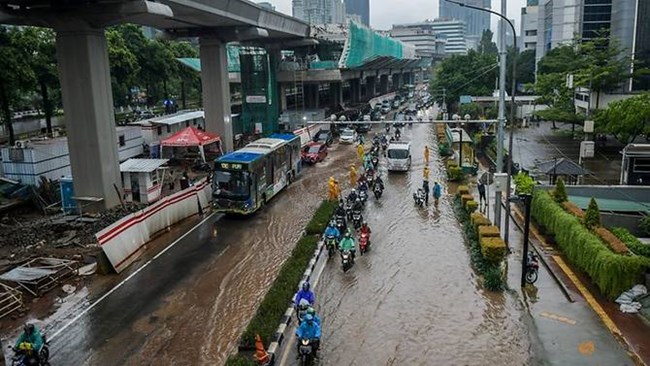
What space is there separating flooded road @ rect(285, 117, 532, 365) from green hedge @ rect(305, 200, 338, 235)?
2081 mm

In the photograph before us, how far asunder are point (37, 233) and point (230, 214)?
25.1ft

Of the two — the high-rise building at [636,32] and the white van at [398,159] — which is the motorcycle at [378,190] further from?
the high-rise building at [636,32]

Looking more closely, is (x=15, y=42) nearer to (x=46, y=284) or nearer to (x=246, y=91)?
(x=246, y=91)

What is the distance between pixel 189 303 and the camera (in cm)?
1544

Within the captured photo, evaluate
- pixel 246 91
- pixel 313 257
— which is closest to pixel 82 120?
pixel 313 257

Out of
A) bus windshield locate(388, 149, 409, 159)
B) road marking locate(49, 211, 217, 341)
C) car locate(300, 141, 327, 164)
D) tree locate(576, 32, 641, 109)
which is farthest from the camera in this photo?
tree locate(576, 32, 641, 109)

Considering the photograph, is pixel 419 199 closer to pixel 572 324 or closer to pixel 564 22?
pixel 572 324

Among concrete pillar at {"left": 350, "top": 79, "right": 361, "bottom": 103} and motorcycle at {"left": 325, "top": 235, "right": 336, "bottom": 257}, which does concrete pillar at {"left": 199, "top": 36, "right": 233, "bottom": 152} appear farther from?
concrete pillar at {"left": 350, "top": 79, "right": 361, "bottom": 103}

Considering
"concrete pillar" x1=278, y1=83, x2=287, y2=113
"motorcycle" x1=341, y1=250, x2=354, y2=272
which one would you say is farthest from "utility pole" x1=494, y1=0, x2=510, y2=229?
"concrete pillar" x1=278, y1=83, x2=287, y2=113

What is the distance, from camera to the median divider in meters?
12.2

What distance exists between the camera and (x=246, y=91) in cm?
5256

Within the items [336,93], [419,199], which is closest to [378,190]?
[419,199]

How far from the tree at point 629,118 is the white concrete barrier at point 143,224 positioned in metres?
24.3

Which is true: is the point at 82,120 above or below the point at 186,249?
above
